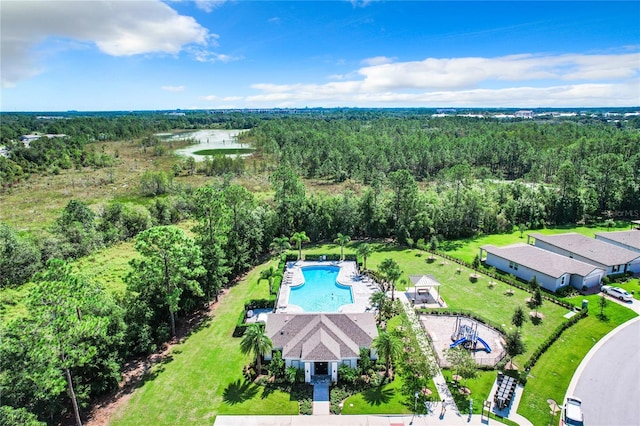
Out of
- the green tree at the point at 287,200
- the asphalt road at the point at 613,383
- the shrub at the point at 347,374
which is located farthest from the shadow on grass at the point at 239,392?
the green tree at the point at 287,200

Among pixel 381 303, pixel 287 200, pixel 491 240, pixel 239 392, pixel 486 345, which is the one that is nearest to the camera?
pixel 239 392

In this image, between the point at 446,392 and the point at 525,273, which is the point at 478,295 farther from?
the point at 446,392

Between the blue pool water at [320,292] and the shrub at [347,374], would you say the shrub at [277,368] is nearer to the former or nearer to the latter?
the shrub at [347,374]

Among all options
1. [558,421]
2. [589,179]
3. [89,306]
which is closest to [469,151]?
[589,179]

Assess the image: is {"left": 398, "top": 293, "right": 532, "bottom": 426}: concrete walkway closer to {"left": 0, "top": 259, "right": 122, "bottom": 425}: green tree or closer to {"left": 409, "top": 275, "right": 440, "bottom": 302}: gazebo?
{"left": 409, "top": 275, "right": 440, "bottom": 302}: gazebo

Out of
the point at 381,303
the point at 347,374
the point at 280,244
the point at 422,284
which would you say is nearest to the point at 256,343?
the point at 347,374

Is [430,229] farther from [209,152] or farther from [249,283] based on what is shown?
[209,152]

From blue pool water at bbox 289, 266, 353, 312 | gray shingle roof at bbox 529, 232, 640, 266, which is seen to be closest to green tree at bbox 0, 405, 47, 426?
blue pool water at bbox 289, 266, 353, 312
